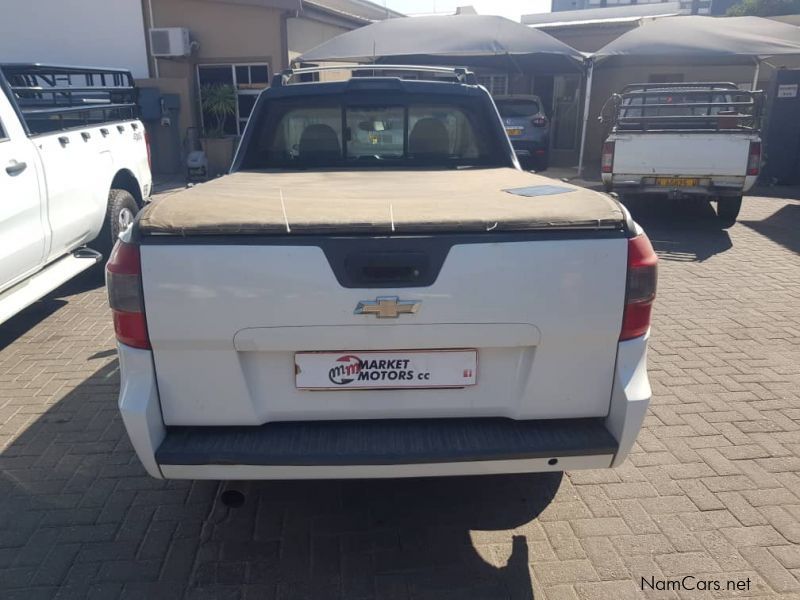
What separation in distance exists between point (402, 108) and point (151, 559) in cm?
310

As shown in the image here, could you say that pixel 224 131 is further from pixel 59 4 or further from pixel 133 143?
pixel 133 143

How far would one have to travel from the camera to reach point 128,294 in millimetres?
2420

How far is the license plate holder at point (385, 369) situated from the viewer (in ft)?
8.27

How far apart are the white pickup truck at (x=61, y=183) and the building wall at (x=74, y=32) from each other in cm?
869

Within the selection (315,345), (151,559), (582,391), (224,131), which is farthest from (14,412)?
(224,131)

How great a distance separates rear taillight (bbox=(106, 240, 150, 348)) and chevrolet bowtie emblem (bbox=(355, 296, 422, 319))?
0.77m

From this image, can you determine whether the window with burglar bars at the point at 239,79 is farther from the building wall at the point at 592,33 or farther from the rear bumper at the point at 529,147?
the building wall at the point at 592,33

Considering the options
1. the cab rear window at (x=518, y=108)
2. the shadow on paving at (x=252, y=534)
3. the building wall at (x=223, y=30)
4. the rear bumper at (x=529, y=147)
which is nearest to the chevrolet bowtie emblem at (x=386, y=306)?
the shadow on paving at (x=252, y=534)

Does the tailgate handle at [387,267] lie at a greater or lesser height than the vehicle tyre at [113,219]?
greater

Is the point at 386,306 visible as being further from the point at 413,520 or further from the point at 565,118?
the point at 565,118

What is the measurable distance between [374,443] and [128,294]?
1038 millimetres

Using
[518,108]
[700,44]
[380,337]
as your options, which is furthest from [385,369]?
[700,44]

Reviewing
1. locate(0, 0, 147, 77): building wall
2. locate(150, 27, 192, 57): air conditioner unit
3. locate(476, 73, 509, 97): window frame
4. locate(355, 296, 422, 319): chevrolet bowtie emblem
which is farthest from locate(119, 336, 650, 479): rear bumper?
locate(476, 73, 509, 97): window frame

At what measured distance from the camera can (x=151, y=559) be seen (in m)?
2.86
